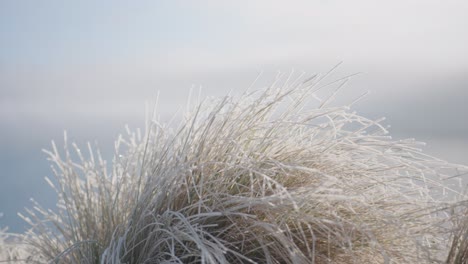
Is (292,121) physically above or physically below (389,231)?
above

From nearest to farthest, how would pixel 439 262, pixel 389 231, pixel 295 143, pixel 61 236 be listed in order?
pixel 439 262 → pixel 389 231 → pixel 295 143 → pixel 61 236

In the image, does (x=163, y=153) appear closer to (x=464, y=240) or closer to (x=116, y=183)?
(x=116, y=183)

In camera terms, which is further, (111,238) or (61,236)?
(61,236)

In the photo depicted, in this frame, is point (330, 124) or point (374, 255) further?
point (330, 124)

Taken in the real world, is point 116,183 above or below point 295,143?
below

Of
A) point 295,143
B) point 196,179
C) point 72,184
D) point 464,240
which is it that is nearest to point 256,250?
point 196,179

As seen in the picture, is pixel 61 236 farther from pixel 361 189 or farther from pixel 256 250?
pixel 361 189

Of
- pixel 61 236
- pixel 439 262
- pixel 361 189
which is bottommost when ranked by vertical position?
pixel 61 236

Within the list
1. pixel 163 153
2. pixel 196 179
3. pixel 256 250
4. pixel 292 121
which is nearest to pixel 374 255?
pixel 256 250

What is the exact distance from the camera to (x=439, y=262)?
162 cm

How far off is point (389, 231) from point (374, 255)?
0.30 feet

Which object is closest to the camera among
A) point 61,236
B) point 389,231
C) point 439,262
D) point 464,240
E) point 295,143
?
point 439,262

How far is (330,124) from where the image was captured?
203 cm

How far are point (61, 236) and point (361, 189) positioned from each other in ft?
3.71
